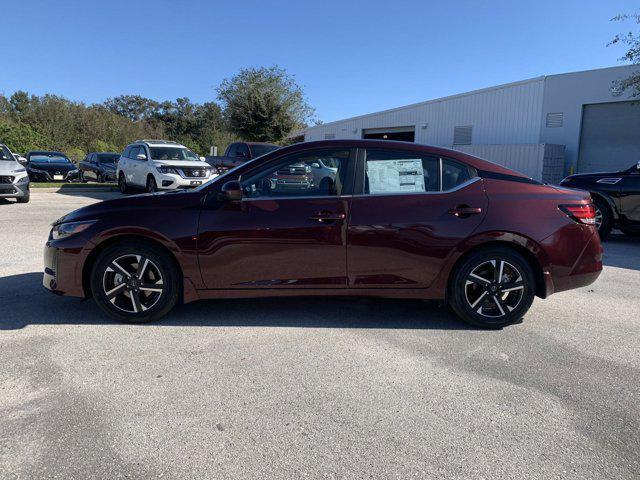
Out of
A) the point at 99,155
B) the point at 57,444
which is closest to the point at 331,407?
the point at 57,444

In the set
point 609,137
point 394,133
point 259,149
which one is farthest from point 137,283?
point 394,133

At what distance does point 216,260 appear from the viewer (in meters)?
4.20

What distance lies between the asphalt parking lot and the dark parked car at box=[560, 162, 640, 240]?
5.38 m

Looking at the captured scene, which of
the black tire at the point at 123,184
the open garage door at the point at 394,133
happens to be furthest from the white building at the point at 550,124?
the black tire at the point at 123,184

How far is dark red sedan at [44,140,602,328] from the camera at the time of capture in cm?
419

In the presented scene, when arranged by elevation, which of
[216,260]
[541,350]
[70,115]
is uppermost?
[70,115]

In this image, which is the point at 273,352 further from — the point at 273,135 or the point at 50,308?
the point at 273,135

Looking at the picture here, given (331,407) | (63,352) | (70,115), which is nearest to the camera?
(331,407)

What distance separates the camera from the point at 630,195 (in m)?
9.34

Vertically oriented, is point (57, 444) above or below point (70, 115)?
below

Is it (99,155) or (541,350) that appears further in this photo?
(99,155)

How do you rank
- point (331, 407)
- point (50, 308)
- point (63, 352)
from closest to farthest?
point (331, 407) < point (63, 352) < point (50, 308)

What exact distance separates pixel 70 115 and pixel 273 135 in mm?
17085

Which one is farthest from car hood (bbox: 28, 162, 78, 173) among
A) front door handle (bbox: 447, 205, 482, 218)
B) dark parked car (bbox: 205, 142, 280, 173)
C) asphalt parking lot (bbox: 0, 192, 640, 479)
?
front door handle (bbox: 447, 205, 482, 218)
